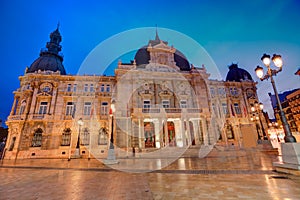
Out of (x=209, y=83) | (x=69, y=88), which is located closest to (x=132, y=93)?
(x=69, y=88)

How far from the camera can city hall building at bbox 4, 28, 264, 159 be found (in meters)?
20.0

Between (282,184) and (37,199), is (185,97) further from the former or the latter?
(37,199)

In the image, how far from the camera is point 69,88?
2367 cm

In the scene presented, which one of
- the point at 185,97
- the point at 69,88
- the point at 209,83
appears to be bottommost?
the point at 185,97

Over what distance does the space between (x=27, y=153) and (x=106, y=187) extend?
69.9 ft

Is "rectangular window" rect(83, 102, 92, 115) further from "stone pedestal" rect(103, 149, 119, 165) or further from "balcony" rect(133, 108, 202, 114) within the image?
"stone pedestal" rect(103, 149, 119, 165)

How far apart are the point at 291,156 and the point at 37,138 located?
2702cm

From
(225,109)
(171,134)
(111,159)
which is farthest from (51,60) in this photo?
(225,109)

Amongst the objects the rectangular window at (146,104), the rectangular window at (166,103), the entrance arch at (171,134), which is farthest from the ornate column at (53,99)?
the entrance arch at (171,134)

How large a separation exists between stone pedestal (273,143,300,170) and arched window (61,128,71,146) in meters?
23.7

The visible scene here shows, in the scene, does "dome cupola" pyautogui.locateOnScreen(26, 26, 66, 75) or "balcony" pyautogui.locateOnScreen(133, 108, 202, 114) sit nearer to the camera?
"balcony" pyautogui.locateOnScreen(133, 108, 202, 114)

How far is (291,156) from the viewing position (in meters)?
5.74

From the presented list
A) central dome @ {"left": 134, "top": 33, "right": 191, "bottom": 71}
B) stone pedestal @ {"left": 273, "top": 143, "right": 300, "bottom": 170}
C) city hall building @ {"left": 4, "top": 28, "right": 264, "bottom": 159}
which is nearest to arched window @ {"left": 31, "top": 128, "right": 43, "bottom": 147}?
city hall building @ {"left": 4, "top": 28, "right": 264, "bottom": 159}

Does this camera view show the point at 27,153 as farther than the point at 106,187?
Yes
